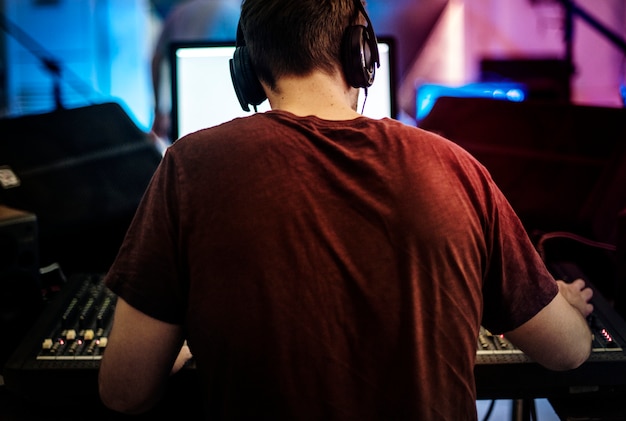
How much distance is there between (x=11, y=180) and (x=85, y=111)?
14.2 inches

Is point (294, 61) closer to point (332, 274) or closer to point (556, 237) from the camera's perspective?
point (332, 274)

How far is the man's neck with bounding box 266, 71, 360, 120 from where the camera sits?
0.88 metres

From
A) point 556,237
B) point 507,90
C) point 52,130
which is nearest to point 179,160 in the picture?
point 52,130

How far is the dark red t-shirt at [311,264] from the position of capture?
81cm

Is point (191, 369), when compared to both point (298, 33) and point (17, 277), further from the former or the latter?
point (298, 33)

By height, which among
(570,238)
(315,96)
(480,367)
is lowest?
(480,367)

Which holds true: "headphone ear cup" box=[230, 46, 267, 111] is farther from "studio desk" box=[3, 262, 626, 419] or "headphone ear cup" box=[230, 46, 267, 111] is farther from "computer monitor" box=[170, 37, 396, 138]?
"computer monitor" box=[170, 37, 396, 138]

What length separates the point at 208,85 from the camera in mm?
1742

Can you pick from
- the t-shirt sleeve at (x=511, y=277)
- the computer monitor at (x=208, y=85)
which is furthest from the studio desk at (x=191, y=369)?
the computer monitor at (x=208, y=85)

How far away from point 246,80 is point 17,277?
1.93ft

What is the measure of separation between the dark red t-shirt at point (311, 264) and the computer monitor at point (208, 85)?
2.99 feet

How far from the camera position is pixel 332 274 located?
0.81 meters

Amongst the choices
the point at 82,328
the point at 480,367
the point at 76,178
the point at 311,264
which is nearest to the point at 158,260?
the point at 311,264

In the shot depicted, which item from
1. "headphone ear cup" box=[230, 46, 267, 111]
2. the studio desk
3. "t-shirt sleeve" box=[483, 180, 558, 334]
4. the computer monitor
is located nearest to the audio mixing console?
the studio desk
